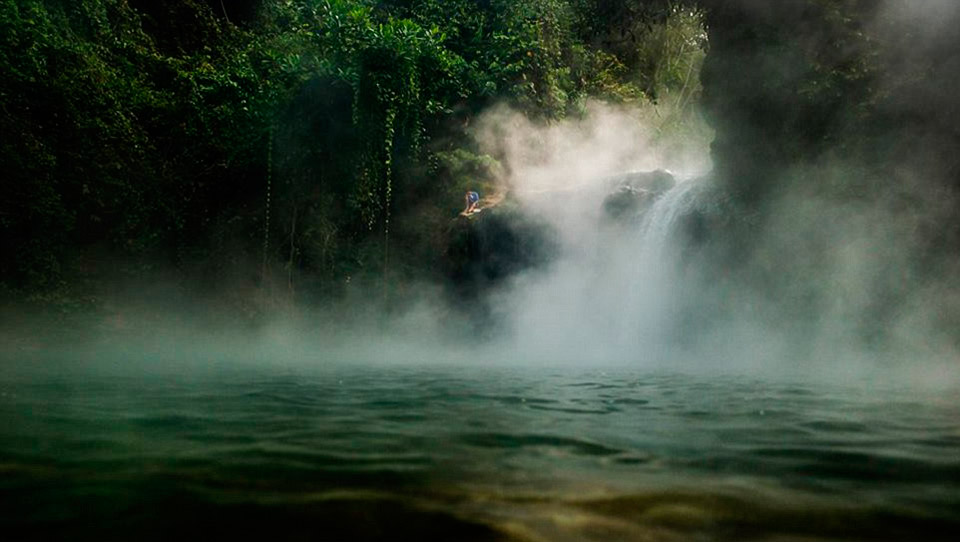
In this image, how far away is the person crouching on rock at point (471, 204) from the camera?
15.7m

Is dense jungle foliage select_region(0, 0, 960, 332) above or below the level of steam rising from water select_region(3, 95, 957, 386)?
above

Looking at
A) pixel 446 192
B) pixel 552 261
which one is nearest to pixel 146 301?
pixel 446 192

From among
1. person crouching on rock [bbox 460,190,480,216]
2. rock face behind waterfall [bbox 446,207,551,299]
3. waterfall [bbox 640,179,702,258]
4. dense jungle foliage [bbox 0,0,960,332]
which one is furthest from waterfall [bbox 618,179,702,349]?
person crouching on rock [bbox 460,190,480,216]

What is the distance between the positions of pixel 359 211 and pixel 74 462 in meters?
14.6

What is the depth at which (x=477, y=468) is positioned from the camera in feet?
7.80

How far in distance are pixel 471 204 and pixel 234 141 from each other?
6.45 meters

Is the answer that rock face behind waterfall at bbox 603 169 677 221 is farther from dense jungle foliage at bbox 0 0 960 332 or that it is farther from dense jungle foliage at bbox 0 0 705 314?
dense jungle foliage at bbox 0 0 705 314

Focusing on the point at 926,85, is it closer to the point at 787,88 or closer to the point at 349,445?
the point at 787,88

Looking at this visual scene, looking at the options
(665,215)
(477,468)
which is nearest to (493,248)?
(665,215)

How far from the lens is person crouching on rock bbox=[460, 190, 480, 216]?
15742 millimetres

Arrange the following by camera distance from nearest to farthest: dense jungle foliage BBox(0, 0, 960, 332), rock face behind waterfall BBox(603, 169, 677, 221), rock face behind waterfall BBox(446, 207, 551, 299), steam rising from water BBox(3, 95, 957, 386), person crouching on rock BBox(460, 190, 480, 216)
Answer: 1. steam rising from water BBox(3, 95, 957, 386)
2. dense jungle foliage BBox(0, 0, 960, 332)
3. rock face behind waterfall BBox(603, 169, 677, 221)
4. rock face behind waterfall BBox(446, 207, 551, 299)
5. person crouching on rock BBox(460, 190, 480, 216)

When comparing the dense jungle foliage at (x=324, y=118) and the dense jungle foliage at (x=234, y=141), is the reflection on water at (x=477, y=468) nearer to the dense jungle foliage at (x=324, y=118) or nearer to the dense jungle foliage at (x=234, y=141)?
the dense jungle foliage at (x=324, y=118)

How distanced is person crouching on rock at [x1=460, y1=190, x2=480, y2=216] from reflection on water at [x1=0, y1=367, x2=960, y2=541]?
11149mm

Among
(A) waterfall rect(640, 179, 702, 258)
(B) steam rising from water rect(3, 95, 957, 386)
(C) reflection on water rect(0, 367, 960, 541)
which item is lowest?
(C) reflection on water rect(0, 367, 960, 541)
